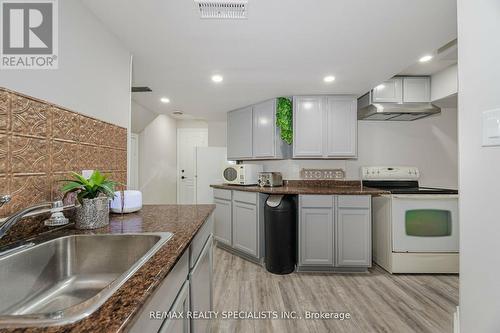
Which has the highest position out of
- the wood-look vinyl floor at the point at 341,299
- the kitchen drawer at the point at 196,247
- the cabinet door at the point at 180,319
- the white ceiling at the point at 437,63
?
the white ceiling at the point at 437,63

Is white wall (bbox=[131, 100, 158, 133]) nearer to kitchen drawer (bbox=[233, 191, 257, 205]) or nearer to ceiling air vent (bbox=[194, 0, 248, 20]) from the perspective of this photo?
kitchen drawer (bbox=[233, 191, 257, 205])

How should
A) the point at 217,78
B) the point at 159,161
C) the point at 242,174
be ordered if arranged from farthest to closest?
the point at 159,161 < the point at 242,174 < the point at 217,78

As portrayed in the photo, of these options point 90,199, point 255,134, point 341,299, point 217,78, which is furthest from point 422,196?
point 90,199

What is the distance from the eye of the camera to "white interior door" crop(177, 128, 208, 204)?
486cm

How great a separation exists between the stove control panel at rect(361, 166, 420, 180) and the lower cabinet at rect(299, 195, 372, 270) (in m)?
0.73

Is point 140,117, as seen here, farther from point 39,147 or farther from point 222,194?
point 39,147

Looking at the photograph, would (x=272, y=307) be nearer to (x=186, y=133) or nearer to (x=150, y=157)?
(x=150, y=157)

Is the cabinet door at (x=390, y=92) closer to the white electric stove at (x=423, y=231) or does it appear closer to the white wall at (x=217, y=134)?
the white electric stove at (x=423, y=231)

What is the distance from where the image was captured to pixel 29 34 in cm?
112

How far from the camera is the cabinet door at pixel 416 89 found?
2.78 metres

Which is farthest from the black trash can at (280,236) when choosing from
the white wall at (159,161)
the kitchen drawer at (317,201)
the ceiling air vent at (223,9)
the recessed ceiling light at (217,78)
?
the white wall at (159,161)

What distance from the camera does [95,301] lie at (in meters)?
0.51

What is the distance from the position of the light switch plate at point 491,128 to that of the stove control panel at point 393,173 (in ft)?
8.11

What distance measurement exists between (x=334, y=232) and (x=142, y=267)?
2326 mm
